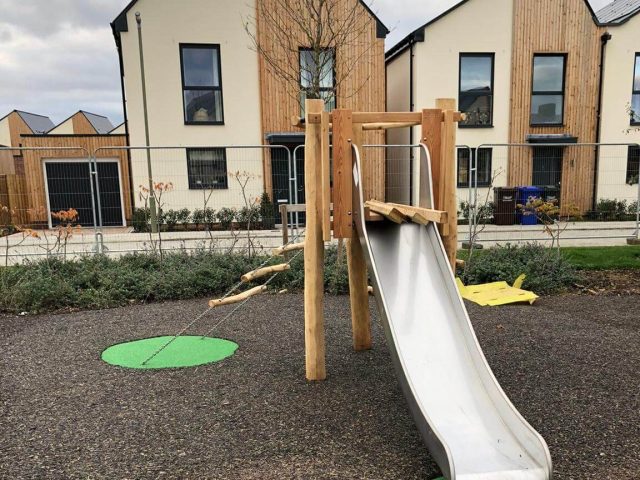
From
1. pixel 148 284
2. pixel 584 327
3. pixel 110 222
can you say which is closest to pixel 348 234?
pixel 584 327

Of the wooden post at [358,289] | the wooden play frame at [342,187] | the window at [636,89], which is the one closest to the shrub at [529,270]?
the wooden post at [358,289]

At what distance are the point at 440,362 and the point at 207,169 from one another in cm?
1178

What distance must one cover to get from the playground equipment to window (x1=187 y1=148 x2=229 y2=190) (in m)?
9.45

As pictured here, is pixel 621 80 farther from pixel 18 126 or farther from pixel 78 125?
pixel 18 126

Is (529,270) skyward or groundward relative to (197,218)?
groundward

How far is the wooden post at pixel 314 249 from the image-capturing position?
375 cm

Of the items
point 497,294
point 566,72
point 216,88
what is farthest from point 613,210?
point 216,88

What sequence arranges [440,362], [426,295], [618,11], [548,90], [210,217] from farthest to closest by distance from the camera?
[618,11] → [548,90] → [210,217] → [426,295] → [440,362]

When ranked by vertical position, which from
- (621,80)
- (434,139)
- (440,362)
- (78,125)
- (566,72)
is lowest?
(440,362)

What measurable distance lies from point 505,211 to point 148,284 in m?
9.57

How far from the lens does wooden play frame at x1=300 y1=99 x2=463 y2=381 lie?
11.2ft

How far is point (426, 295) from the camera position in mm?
3195

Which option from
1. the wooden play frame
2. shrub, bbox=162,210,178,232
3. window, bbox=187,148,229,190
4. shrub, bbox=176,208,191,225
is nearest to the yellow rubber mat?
the wooden play frame

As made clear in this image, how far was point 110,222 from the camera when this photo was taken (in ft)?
40.1
